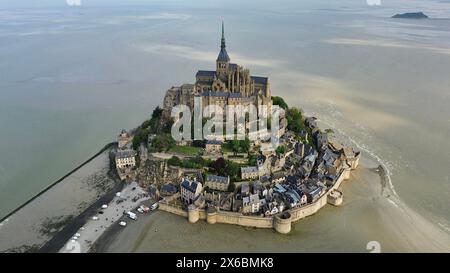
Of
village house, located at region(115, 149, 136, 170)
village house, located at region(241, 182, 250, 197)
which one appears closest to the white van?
village house, located at region(115, 149, 136, 170)

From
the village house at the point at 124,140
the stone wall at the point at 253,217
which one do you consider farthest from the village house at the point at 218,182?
the village house at the point at 124,140

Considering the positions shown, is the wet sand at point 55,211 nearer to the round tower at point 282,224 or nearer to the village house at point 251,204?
the village house at point 251,204

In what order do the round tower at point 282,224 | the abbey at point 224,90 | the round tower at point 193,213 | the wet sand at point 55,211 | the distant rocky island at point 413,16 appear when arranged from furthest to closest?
1. the distant rocky island at point 413,16
2. the abbey at point 224,90
3. the round tower at point 193,213
4. the round tower at point 282,224
5. the wet sand at point 55,211

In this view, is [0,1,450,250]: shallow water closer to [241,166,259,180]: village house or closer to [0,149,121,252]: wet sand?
[0,149,121,252]: wet sand

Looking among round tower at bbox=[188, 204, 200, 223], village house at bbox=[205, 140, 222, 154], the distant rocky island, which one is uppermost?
the distant rocky island

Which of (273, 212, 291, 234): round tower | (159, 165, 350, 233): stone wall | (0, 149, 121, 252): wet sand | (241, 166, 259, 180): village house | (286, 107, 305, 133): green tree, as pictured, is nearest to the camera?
(0, 149, 121, 252): wet sand

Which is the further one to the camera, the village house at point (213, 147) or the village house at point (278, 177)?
the village house at point (213, 147)
